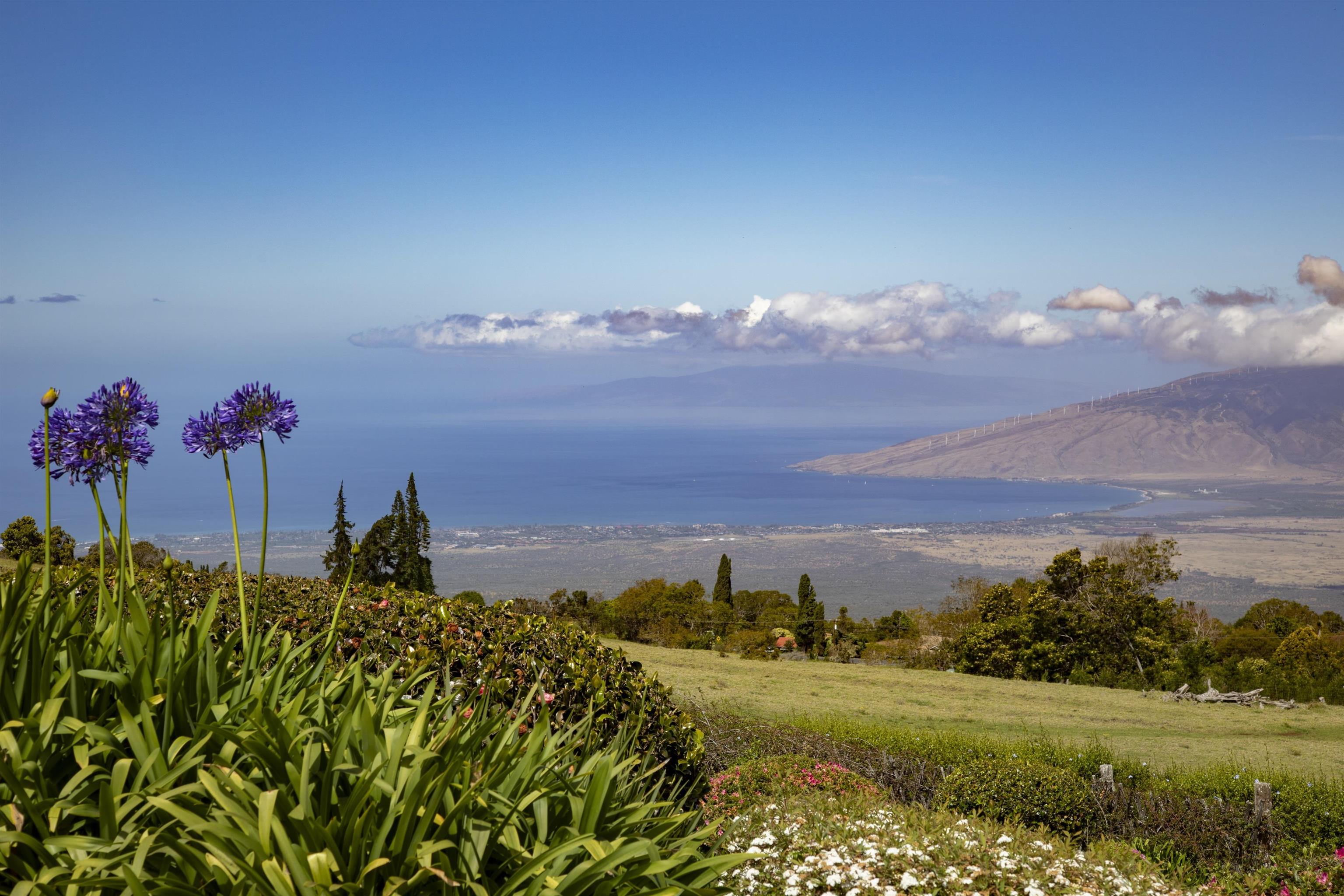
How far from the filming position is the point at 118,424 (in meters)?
3.12

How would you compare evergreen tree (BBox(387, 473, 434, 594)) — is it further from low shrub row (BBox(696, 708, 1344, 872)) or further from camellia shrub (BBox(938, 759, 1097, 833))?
camellia shrub (BBox(938, 759, 1097, 833))

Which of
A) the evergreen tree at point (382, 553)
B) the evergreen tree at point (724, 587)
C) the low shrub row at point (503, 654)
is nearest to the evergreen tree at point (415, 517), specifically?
the evergreen tree at point (382, 553)

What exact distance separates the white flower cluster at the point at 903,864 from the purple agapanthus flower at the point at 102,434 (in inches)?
126

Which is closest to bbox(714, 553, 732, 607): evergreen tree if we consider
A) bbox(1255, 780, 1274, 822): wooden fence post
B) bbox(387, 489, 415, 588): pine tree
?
bbox(387, 489, 415, 588): pine tree

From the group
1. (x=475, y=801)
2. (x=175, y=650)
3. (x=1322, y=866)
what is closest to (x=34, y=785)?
(x=175, y=650)

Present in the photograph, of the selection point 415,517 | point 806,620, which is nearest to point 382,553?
point 415,517

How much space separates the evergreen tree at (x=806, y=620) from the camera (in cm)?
3519

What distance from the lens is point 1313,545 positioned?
132375 millimetres

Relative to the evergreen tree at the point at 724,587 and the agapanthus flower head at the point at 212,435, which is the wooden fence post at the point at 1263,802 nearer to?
the agapanthus flower head at the point at 212,435

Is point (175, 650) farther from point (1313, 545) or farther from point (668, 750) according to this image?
point (1313, 545)

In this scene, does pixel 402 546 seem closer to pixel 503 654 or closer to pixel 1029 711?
pixel 1029 711

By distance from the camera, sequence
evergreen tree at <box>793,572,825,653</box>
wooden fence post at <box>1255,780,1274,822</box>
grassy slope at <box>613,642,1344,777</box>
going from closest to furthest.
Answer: wooden fence post at <box>1255,780,1274,822</box> → grassy slope at <box>613,642,1344,777</box> → evergreen tree at <box>793,572,825,653</box>

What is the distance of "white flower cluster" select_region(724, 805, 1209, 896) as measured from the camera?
4738 mm

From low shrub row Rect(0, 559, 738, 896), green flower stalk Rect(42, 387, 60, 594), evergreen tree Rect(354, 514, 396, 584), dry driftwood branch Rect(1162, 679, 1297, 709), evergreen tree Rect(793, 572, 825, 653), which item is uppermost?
green flower stalk Rect(42, 387, 60, 594)
